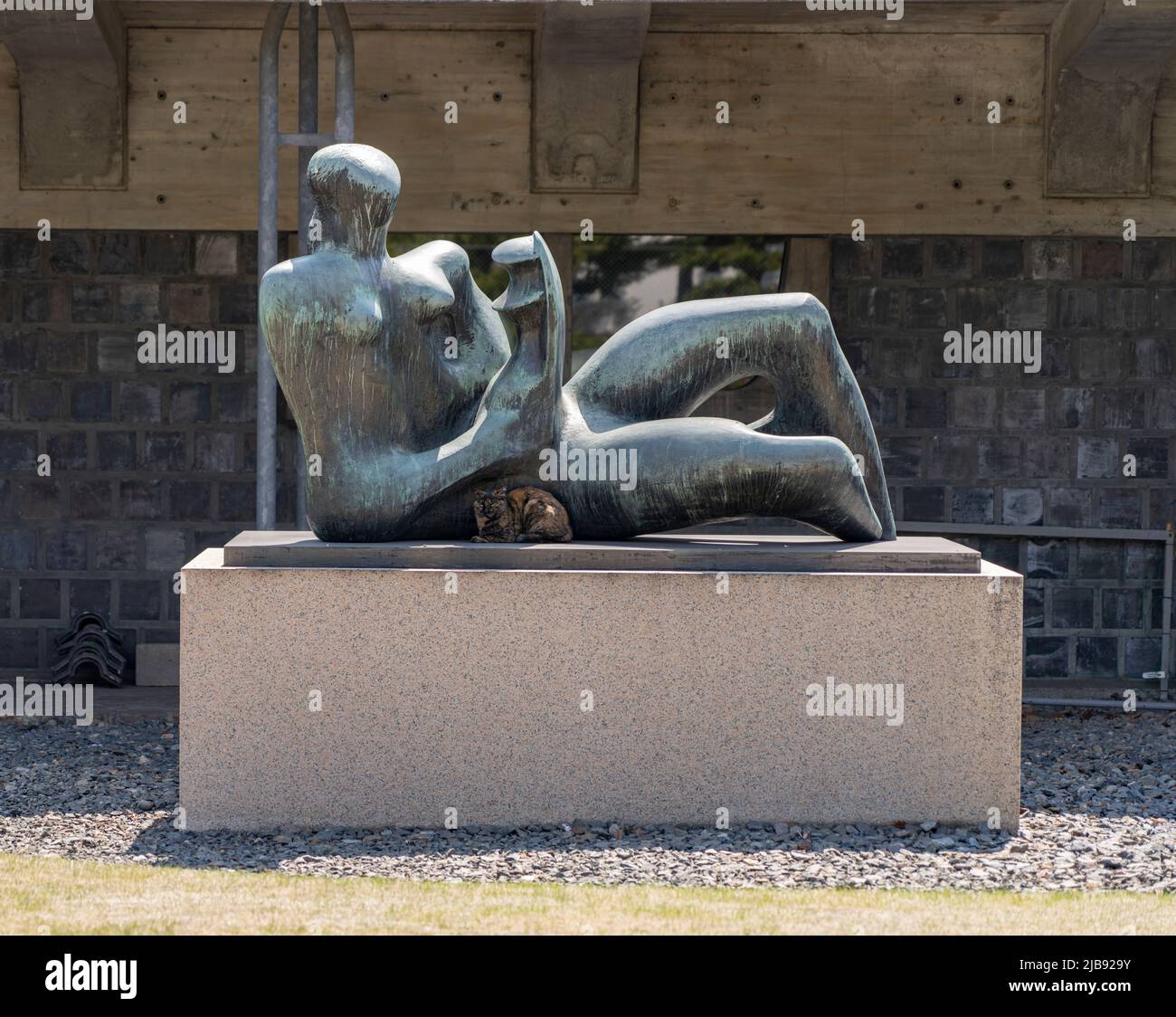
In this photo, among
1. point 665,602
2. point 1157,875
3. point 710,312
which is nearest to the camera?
point 1157,875

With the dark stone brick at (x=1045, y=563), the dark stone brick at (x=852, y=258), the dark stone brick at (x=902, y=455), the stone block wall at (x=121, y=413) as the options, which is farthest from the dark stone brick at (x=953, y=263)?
the stone block wall at (x=121, y=413)

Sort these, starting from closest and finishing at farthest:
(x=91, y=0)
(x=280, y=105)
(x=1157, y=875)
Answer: (x=1157, y=875), (x=91, y=0), (x=280, y=105)

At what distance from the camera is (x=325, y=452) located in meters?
4.85

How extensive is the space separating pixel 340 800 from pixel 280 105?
4.48 meters

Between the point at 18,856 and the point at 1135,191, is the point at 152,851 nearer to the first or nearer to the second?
the point at 18,856

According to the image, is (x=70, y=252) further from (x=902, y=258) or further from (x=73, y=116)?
(x=902, y=258)

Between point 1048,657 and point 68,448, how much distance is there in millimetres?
5206

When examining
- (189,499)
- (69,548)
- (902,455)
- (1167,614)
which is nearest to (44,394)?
(69,548)

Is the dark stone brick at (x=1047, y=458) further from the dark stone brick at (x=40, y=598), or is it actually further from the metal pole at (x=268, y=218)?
the dark stone brick at (x=40, y=598)

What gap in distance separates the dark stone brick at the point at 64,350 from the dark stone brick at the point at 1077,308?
5023mm

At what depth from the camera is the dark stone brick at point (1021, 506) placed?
331 inches

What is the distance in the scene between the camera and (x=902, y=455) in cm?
836

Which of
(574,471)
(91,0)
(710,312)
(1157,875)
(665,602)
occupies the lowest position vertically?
(1157,875)

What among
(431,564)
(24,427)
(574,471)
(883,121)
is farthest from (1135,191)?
(24,427)
